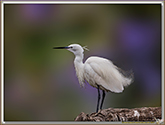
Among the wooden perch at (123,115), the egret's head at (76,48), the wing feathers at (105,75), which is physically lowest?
the wooden perch at (123,115)

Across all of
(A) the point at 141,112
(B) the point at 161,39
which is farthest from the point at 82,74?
(B) the point at 161,39

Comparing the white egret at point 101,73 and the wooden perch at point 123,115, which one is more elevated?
the white egret at point 101,73

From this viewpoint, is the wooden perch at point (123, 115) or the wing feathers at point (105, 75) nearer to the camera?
the wooden perch at point (123, 115)

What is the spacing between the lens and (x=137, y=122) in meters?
2.69

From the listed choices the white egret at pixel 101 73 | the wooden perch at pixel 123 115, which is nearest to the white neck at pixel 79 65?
the white egret at pixel 101 73

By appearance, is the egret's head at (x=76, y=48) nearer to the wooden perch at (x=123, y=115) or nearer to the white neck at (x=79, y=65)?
the white neck at (x=79, y=65)

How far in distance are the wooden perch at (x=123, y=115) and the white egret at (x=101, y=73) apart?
19 cm

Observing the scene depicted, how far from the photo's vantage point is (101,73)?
2910 millimetres

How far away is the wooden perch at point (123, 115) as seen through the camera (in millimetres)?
2699

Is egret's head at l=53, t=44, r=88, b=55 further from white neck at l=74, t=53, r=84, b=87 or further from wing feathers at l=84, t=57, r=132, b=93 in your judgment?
wing feathers at l=84, t=57, r=132, b=93

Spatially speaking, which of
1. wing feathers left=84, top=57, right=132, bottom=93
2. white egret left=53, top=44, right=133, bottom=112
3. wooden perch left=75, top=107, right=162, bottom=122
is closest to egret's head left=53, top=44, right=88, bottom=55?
white egret left=53, top=44, right=133, bottom=112

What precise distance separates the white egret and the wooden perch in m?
0.19

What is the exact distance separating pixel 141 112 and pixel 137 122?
16 centimetres

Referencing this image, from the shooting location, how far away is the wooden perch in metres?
2.70
